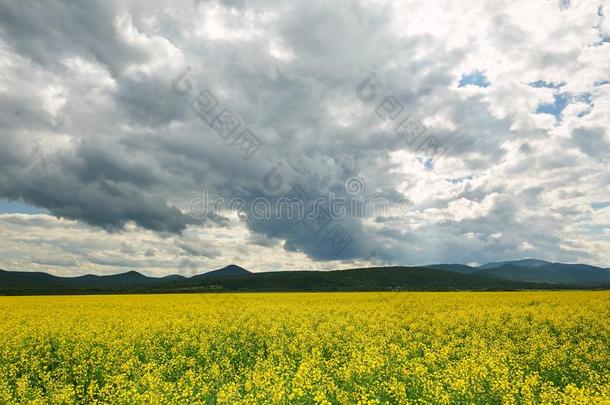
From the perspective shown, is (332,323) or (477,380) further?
(332,323)

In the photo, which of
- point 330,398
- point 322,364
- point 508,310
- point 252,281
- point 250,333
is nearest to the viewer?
point 330,398

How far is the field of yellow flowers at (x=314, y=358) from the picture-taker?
1059cm

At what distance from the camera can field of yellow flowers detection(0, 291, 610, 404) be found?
10.6m

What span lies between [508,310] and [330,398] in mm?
21002

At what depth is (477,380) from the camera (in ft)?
37.9

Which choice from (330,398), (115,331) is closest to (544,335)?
(330,398)

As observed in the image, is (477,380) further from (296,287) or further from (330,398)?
(296,287)

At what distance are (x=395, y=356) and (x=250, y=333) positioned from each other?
787 cm

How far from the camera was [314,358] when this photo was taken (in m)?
14.4

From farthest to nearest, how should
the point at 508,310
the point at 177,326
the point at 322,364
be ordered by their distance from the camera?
the point at 508,310
the point at 177,326
the point at 322,364

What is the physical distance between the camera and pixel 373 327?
808 inches

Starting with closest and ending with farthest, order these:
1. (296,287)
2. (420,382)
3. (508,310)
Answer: (420,382)
(508,310)
(296,287)

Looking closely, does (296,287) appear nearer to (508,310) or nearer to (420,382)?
(508,310)

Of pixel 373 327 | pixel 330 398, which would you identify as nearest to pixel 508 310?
pixel 373 327
